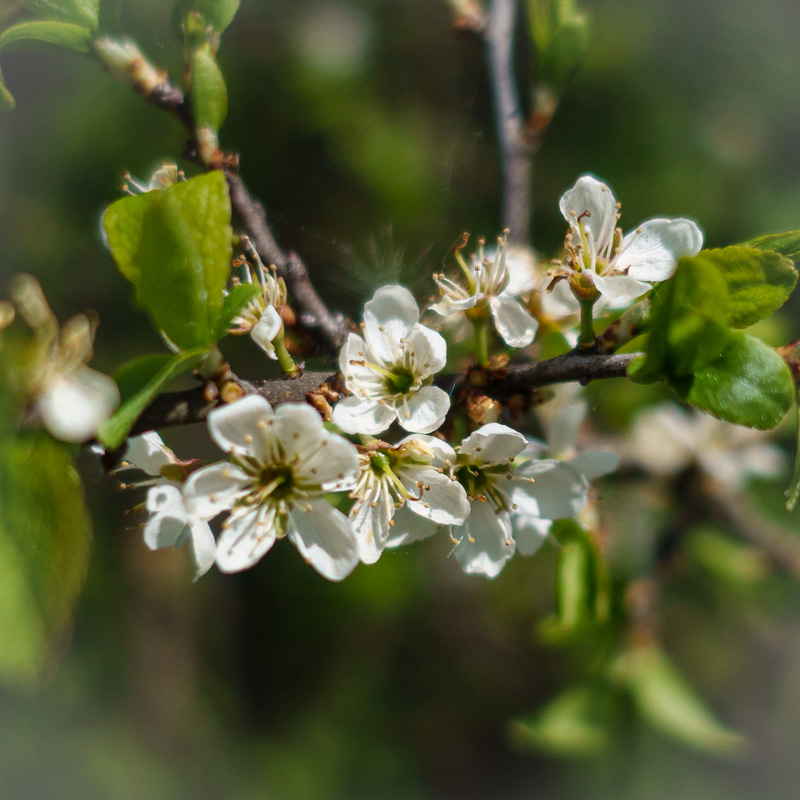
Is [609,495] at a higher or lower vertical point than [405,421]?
lower

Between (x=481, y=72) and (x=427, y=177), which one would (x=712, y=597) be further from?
(x=481, y=72)

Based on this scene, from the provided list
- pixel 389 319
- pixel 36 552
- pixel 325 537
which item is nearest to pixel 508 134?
pixel 389 319

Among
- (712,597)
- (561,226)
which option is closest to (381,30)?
(561,226)

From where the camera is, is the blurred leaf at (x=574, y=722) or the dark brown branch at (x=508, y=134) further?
the blurred leaf at (x=574, y=722)

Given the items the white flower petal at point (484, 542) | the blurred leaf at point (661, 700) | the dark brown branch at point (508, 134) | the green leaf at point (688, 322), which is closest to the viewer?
the green leaf at point (688, 322)

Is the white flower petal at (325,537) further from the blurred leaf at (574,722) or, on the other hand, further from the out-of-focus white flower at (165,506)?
the blurred leaf at (574,722)

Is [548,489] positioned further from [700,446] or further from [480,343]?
[700,446]

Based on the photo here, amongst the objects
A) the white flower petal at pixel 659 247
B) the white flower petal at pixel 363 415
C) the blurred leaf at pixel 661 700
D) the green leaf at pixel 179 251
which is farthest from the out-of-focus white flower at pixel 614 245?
the blurred leaf at pixel 661 700
